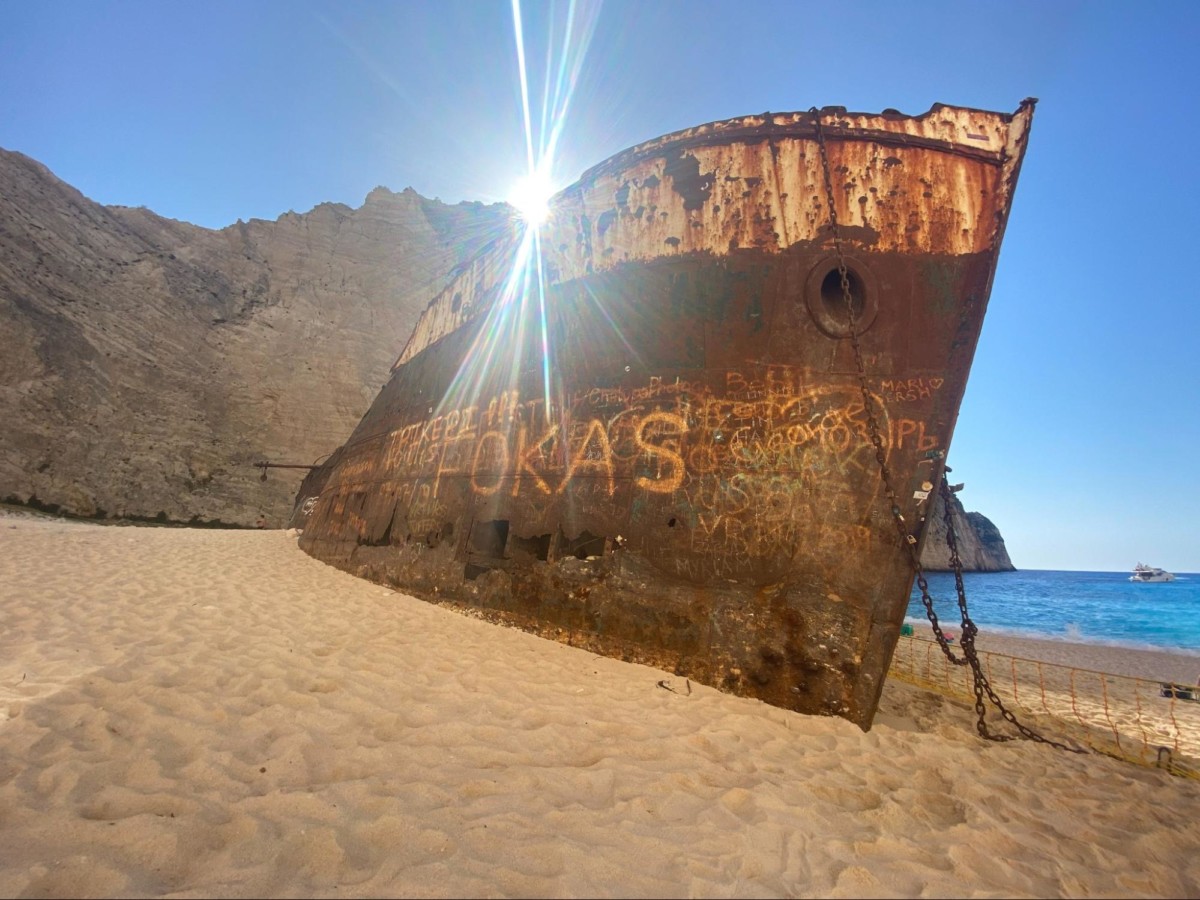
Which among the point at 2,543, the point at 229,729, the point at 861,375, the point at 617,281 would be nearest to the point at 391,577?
the point at 229,729

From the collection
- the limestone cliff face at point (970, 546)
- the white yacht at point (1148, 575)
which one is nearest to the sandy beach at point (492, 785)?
the limestone cliff face at point (970, 546)

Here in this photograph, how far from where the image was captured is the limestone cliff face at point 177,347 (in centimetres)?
1858

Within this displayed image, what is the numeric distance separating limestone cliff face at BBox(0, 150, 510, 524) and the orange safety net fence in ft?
56.4

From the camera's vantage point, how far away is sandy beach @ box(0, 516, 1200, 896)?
5.76 feet

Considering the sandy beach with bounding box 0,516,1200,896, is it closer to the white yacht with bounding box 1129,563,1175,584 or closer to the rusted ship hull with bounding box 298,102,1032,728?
the rusted ship hull with bounding box 298,102,1032,728

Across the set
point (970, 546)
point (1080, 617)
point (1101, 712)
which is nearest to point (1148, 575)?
point (970, 546)

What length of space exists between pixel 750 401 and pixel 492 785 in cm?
289

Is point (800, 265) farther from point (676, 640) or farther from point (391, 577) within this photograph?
point (391, 577)

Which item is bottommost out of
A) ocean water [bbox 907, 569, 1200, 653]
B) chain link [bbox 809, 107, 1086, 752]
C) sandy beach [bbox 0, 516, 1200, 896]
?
ocean water [bbox 907, 569, 1200, 653]

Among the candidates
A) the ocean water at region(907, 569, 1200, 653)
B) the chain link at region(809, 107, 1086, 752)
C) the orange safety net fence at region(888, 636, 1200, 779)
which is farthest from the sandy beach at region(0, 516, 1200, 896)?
the ocean water at region(907, 569, 1200, 653)

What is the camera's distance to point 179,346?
2483cm

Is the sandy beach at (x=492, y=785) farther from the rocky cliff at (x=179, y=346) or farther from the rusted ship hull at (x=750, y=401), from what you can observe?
the rocky cliff at (x=179, y=346)

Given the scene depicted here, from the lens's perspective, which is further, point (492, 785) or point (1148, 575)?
point (1148, 575)

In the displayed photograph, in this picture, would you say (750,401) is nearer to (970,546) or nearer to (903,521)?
(903,521)
